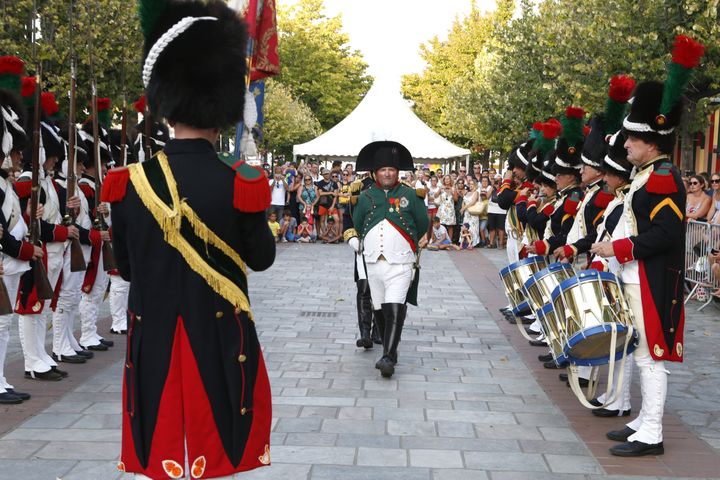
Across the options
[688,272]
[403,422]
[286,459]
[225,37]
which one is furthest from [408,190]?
[688,272]

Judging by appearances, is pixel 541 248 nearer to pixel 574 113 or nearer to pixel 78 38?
pixel 574 113

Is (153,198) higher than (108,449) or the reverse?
higher

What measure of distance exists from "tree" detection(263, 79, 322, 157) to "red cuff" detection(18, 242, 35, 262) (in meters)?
37.0

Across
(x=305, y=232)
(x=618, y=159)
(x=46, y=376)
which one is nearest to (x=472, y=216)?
(x=305, y=232)

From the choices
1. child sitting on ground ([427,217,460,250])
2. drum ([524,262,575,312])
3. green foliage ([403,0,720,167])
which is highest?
green foliage ([403,0,720,167])

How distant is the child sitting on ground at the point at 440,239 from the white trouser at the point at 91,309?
1359cm

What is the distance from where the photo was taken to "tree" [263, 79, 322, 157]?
44.2m

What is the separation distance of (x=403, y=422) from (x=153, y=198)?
3265 millimetres

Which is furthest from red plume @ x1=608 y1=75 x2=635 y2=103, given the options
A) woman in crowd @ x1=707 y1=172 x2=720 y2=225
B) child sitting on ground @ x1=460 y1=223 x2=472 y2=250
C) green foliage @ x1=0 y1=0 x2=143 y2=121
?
child sitting on ground @ x1=460 y1=223 x2=472 y2=250

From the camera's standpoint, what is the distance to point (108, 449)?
5.48 meters

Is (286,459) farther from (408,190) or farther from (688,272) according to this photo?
(688,272)

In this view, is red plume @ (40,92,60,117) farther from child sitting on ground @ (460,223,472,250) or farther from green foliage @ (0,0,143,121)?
child sitting on ground @ (460,223,472,250)

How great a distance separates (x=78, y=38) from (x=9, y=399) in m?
15.8

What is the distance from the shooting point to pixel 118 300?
364 inches
